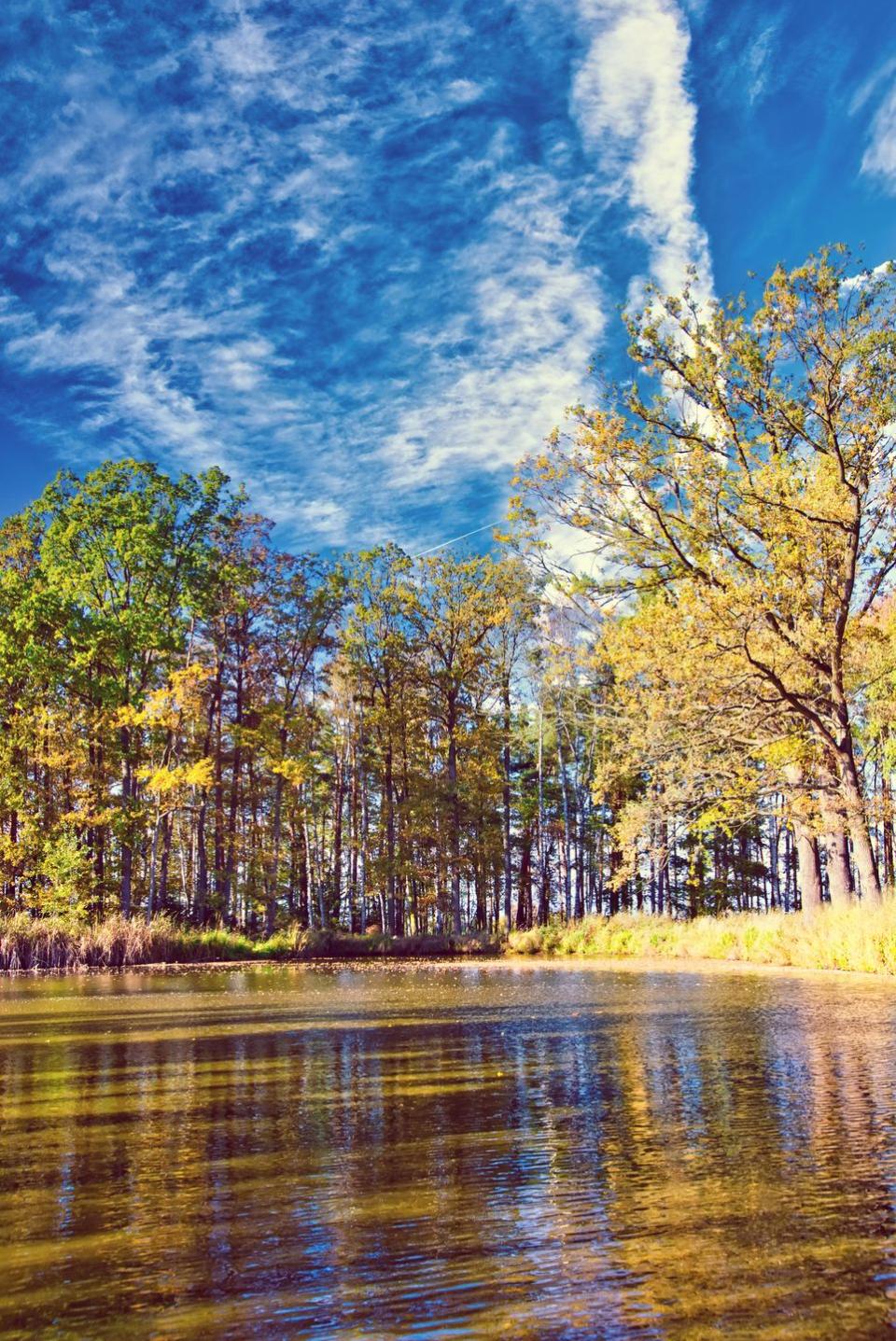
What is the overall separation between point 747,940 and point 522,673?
21.7m

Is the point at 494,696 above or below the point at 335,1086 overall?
above

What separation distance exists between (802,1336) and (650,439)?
627 inches

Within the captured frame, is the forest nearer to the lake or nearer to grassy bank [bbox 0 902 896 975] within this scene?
grassy bank [bbox 0 902 896 975]

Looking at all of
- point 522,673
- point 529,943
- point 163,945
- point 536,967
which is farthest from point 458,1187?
point 522,673

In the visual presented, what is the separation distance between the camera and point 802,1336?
66.3 inches

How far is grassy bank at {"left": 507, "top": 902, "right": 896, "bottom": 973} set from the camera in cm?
1255

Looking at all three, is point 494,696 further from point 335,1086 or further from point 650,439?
point 335,1086

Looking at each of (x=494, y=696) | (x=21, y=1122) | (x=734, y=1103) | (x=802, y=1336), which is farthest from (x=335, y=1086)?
(x=494, y=696)

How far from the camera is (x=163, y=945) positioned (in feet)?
76.3

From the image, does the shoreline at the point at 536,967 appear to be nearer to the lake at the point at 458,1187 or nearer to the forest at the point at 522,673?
the forest at the point at 522,673

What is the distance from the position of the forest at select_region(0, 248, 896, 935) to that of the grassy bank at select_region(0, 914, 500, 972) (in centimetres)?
320

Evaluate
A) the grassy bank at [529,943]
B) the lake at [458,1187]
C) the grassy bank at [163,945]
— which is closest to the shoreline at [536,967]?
the grassy bank at [529,943]

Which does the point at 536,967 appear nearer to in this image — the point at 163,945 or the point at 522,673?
the point at 163,945

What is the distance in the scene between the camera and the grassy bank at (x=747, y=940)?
12.6m
